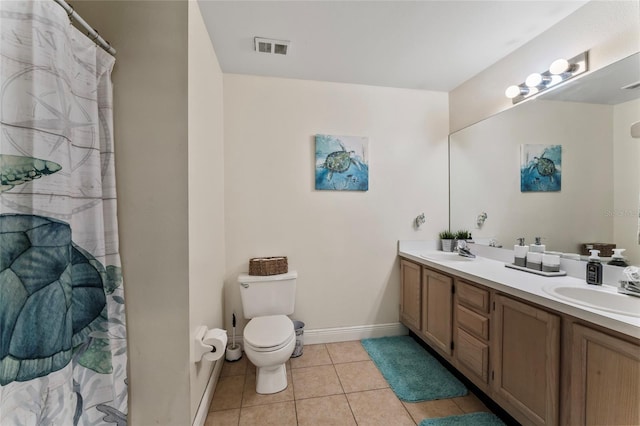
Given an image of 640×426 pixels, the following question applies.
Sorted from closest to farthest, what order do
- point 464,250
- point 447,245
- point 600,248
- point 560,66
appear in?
point 600,248, point 560,66, point 464,250, point 447,245

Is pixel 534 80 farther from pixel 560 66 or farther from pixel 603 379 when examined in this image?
pixel 603 379

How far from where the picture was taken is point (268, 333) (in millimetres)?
1820

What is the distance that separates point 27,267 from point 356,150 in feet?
7.37

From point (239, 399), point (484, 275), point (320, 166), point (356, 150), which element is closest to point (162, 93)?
point (320, 166)

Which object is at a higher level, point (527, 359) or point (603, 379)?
point (603, 379)

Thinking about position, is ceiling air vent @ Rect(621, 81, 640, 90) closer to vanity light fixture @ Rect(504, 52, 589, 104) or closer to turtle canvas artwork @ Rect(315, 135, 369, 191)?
vanity light fixture @ Rect(504, 52, 589, 104)

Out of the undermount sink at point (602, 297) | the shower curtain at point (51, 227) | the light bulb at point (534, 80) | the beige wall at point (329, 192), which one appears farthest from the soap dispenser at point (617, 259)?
the shower curtain at point (51, 227)

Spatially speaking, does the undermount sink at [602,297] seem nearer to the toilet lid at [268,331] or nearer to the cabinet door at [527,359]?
the cabinet door at [527,359]

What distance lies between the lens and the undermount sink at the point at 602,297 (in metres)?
1.23

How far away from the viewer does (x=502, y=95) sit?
215cm

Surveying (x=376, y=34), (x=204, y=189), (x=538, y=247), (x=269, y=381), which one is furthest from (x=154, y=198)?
(x=538, y=247)

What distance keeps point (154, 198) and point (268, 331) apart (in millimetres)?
1154

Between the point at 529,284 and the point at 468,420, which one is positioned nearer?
the point at 529,284

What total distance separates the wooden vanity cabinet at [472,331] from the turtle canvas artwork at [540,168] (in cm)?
92
